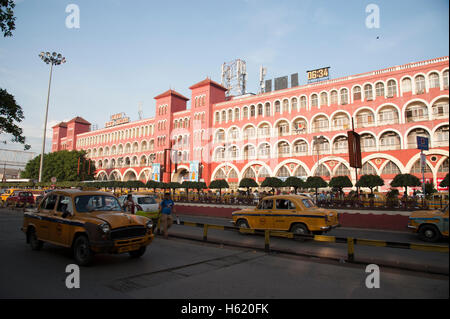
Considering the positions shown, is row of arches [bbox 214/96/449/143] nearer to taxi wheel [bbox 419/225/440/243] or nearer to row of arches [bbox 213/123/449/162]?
row of arches [bbox 213/123/449/162]

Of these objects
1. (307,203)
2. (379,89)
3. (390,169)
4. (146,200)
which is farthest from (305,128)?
(307,203)

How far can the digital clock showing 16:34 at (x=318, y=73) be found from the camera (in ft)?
140

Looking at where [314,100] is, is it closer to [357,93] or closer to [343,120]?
[343,120]

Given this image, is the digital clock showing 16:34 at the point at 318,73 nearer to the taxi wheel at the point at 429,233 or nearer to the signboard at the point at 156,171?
the signboard at the point at 156,171

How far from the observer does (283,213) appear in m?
10.8

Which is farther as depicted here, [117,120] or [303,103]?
[117,120]

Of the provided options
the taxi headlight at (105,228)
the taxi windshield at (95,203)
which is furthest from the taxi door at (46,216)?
the taxi headlight at (105,228)

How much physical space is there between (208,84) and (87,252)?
49298 mm

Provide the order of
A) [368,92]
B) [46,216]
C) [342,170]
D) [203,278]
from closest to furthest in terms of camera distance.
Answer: [203,278], [46,216], [368,92], [342,170]

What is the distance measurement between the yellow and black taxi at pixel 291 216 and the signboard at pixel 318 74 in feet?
119

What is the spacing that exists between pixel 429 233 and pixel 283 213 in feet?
17.9
